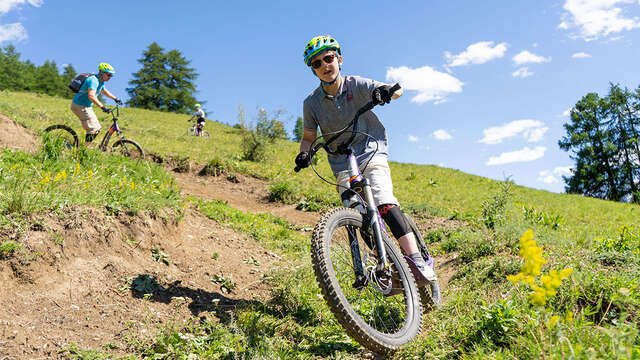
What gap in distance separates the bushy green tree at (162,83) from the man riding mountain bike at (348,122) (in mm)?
70277

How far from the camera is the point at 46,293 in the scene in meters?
3.34

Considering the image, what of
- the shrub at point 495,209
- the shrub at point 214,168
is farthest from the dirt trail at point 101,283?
the shrub at point 214,168

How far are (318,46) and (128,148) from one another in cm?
834

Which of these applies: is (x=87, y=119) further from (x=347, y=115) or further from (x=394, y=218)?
(x=394, y=218)

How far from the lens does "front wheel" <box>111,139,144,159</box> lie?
949cm

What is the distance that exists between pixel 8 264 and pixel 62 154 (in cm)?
278

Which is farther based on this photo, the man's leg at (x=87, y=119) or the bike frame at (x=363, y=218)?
the man's leg at (x=87, y=119)

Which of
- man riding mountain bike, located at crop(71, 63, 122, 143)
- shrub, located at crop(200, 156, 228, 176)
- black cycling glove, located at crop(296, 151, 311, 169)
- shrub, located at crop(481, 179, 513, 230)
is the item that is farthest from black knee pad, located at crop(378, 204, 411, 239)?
man riding mountain bike, located at crop(71, 63, 122, 143)

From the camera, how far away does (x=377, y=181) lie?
3723 millimetres

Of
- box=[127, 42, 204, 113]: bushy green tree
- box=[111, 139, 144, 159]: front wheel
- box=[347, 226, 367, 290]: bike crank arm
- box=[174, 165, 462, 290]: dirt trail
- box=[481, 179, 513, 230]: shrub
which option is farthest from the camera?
box=[127, 42, 204, 113]: bushy green tree

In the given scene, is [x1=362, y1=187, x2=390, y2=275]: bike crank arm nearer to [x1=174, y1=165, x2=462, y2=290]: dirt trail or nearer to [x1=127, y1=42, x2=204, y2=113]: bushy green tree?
[x1=174, y1=165, x2=462, y2=290]: dirt trail

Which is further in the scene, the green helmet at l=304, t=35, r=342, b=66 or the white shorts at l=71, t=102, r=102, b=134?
the white shorts at l=71, t=102, r=102, b=134

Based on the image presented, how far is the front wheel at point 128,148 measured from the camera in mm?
9489

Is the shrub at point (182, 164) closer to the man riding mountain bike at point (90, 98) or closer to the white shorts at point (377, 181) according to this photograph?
the man riding mountain bike at point (90, 98)
